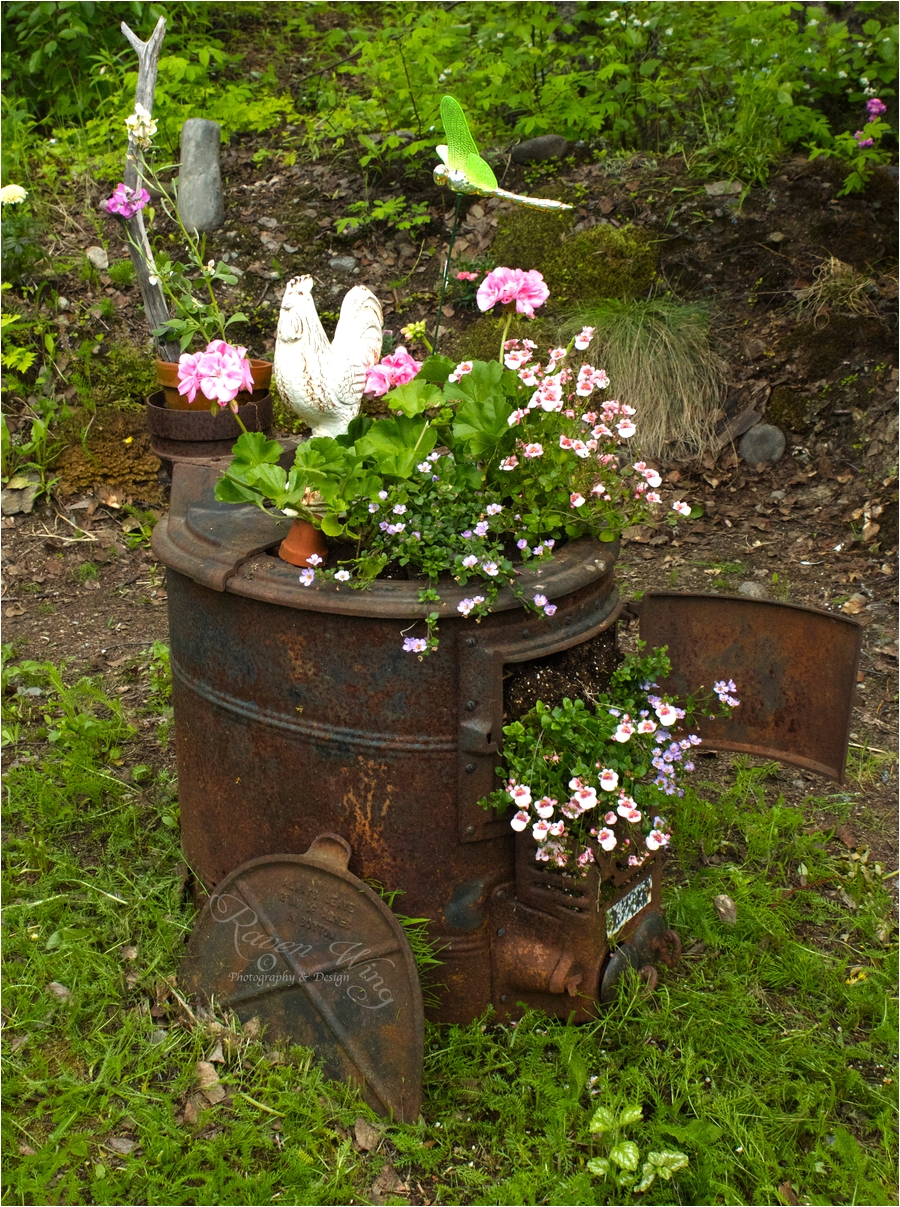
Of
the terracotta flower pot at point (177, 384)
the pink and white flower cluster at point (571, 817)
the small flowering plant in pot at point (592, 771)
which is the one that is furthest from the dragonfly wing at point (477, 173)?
the pink and white flower cluster at point (571, 817)

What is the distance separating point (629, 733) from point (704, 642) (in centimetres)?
58

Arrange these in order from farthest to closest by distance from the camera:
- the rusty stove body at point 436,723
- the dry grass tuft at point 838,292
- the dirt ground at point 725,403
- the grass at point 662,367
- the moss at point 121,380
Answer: the moss at point 121,380 → the dry grass tuft at point 838,292 → the grass at point 662,367 → the dirt ground at point 725,403 → the rusty stove body at point 436,723

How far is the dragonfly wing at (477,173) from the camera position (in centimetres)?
248

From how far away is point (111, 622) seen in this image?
475 cm

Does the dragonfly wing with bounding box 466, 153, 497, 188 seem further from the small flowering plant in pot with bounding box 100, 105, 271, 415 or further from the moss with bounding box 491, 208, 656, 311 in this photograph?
the moss with bounding box 491, 208, 656, 311

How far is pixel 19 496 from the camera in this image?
5.40 m

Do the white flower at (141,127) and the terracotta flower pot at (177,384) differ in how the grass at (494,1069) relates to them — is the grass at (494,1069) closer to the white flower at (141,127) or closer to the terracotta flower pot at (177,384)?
the terracotta flower pot at (177,384)

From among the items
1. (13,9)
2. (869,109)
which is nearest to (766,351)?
(869,109)

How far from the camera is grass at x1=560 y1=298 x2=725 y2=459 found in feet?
17.0

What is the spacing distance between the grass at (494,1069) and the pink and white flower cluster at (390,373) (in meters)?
1.57

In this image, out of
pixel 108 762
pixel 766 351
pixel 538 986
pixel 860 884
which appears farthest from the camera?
pixel 766 351

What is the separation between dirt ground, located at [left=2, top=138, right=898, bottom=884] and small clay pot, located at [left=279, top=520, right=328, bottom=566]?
2.00m

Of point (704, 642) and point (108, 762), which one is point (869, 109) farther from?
point (108, 762)

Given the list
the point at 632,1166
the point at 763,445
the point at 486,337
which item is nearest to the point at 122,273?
the point at 486,337
